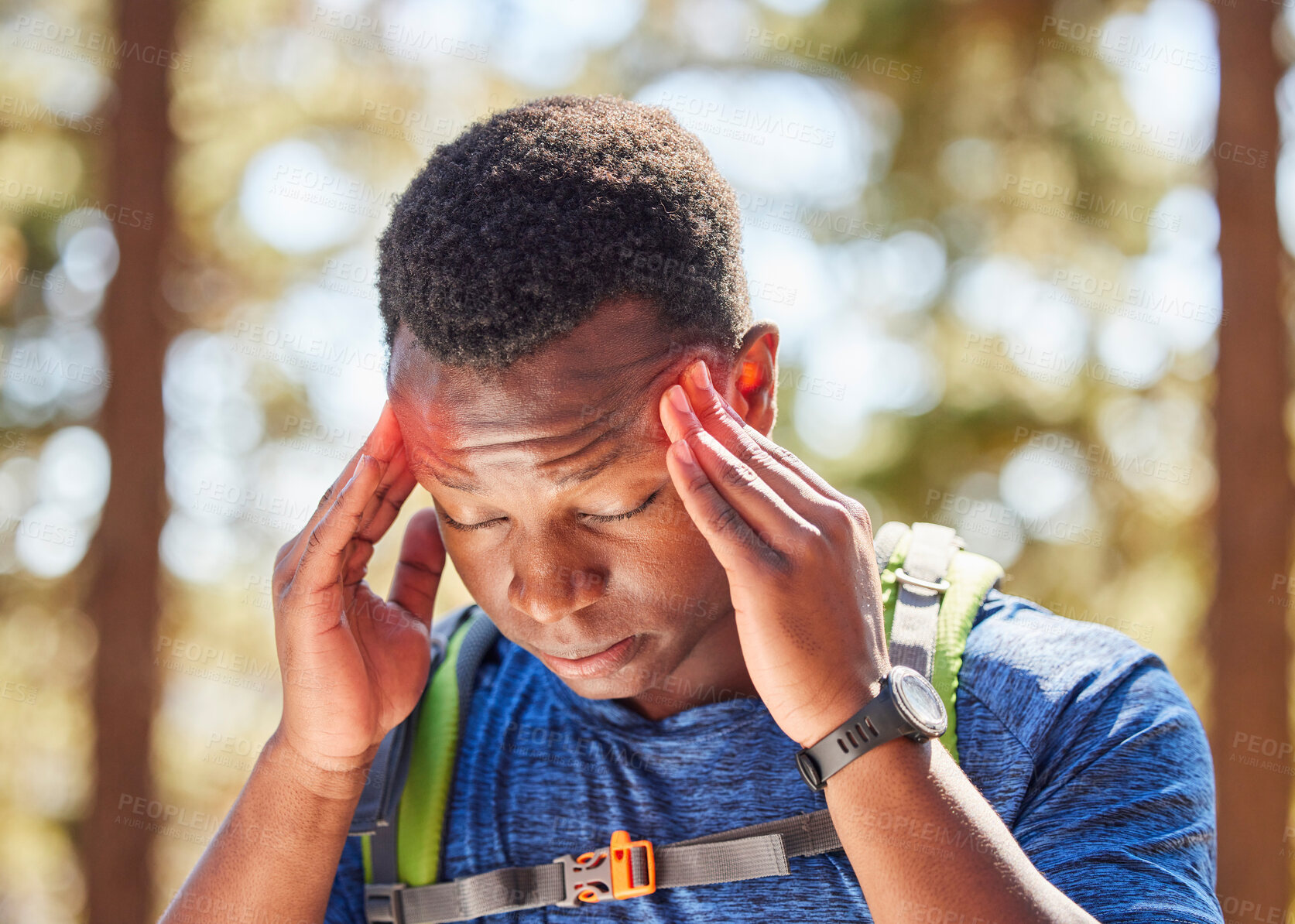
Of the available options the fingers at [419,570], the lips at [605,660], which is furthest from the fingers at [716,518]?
the fingers at [419,570]

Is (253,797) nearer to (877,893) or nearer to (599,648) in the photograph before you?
(599,648)

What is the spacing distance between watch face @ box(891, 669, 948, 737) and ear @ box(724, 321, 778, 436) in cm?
71

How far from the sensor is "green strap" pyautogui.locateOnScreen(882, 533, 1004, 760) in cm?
189

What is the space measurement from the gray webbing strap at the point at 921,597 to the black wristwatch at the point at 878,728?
243 millimetres

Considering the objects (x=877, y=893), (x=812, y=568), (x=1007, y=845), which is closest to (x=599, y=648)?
(x=812, y=568)

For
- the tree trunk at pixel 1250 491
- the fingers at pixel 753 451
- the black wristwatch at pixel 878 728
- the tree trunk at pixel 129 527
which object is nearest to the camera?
the black wristwatch at pixel 878 728

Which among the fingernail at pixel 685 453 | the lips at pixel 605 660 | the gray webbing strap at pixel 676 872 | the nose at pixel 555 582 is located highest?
the fingernail at pixel 685 453

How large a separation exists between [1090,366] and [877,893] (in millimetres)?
6458

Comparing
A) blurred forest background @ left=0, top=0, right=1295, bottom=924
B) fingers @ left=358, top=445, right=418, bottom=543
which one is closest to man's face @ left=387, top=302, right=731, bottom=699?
fingers @ left=358, top=445, right=418, bottom=543

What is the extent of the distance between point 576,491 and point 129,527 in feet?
20.9

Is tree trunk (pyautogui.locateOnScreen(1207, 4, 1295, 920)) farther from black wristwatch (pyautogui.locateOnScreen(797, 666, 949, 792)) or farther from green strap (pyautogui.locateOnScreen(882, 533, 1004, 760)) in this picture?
black wristwatch (pyautogui.locateOnScreen(797, 666, 949, 792))

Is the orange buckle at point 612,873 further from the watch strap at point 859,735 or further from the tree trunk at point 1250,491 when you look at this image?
the tree trunk at point 1250,491

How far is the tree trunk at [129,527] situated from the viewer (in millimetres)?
7094

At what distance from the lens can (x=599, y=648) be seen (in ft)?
6.49
